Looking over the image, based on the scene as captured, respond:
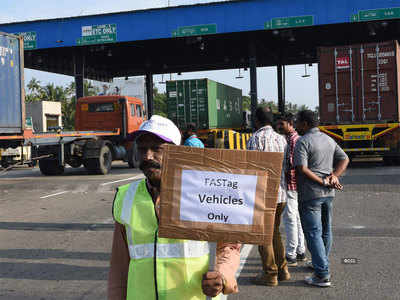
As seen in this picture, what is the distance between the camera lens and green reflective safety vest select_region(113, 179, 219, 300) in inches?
87.0

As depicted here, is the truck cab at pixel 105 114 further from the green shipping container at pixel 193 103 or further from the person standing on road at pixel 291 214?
the person standing on road at pixel 291 214

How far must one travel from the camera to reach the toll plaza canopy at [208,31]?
24.4 metres

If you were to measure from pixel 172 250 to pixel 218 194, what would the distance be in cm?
32

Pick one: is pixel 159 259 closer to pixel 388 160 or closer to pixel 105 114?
pixel 388 160

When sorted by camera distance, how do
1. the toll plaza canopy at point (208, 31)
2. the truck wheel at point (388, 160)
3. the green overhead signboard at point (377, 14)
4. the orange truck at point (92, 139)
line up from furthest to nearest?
the toll plaza canopy at point (208, 31)
the green overhead signboard at point (377, 14)
the truck wheel at point (388, 160)
the orange truck at point (92, 139)

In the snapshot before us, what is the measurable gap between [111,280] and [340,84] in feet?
54.1

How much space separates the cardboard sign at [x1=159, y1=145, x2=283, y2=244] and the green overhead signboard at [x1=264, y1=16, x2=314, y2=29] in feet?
77.6

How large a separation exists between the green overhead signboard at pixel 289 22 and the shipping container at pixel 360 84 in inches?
280

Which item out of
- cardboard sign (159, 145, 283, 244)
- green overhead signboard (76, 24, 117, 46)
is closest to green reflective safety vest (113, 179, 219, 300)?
cardboard sign (159, 145, 283, 244)

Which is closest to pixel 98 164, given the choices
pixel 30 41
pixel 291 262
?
pixel 291 262

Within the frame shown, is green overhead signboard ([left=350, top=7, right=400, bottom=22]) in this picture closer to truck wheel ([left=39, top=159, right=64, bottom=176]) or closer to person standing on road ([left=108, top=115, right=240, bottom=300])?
truck wheel ([left=39, top=159, right=64, bottom=176])

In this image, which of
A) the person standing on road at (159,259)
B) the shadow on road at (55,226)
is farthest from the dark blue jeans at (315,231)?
the shadow on road at (55,226)

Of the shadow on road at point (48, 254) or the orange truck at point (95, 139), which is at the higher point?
the orange truck at point (95, 139)

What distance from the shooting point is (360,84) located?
17.5 m
